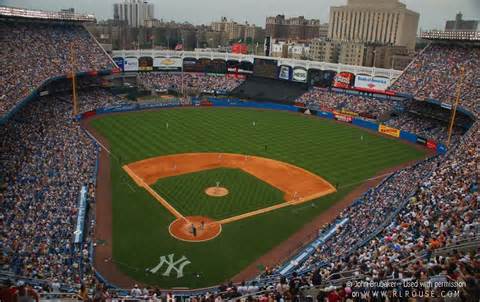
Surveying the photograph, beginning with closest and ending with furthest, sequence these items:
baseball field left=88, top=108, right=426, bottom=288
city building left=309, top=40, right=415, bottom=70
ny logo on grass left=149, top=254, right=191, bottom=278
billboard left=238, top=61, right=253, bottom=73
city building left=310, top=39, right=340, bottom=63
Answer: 1. ny logo on grass left=149, top=254, right=191, bottom=278
2. baseball field left=88, top=108, right=426, bottom=288
3. billboard left=238, top=61, right=253, bottom=73
4. city building left=309, top=40, right=415, bottom=70
5. city building left=310, top=39, right=340, bottom=63

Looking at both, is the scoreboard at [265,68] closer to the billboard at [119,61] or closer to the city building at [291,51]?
the billboard at [119,61]

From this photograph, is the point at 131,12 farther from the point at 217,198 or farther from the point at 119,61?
the point at 217,198

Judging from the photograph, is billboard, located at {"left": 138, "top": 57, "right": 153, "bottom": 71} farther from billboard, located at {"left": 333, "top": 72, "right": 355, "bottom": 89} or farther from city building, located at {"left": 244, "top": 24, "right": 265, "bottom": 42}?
city building, located at {"left": 244, "top": 24, "right": 265, "bottom": 42}

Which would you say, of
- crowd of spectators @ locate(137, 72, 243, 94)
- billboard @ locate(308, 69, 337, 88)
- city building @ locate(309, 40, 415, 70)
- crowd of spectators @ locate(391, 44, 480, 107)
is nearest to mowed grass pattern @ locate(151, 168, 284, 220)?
crowd of spectators @ locate(391, 44, 480, 107)

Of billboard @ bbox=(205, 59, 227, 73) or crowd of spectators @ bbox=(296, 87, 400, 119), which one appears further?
billboard @ bbox=(205, 59, 227, 73)

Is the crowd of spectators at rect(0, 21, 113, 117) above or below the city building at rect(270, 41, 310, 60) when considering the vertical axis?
below

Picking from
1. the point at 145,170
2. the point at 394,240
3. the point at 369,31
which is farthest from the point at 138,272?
the point at 369,31

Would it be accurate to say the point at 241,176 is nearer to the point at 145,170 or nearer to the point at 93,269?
the point at 145,170
